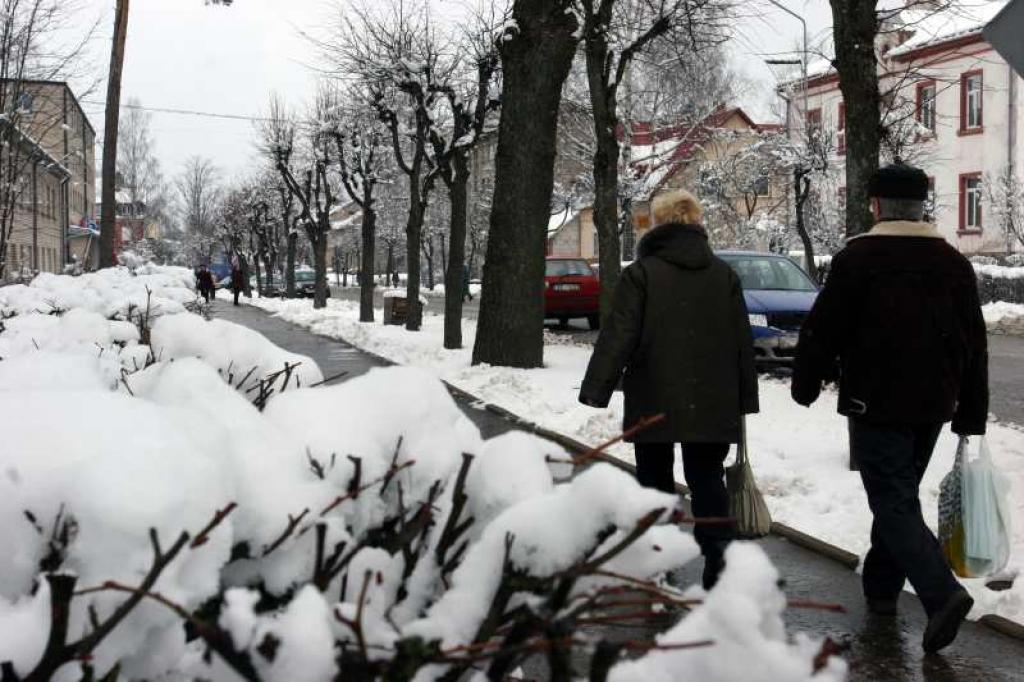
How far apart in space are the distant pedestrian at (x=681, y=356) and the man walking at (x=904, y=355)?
1.48ft

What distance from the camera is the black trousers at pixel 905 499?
14.7 ft

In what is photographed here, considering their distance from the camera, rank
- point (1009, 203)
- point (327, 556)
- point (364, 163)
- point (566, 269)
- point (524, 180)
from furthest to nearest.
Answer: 1. point (364, 163)
2. point (1009, 203)
3. point (566, 269)
4. point (524, 180)
5. point (327, 556)

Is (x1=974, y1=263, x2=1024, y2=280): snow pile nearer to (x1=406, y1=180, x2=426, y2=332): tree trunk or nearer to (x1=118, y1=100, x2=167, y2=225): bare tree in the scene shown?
(x1=406, y1=180, x2=426, y2=332): tree trunk

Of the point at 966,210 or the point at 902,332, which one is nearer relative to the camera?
the point at 902,332

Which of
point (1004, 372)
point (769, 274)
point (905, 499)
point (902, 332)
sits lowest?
point (1004, 372)

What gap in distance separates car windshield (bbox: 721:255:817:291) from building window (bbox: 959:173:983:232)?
27.6 m

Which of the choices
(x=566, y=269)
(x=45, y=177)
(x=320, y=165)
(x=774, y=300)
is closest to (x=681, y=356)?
(x=774, y=300)

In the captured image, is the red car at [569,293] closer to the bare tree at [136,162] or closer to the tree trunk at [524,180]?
the tree trunk at [524,180]

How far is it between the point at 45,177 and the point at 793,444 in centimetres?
5877

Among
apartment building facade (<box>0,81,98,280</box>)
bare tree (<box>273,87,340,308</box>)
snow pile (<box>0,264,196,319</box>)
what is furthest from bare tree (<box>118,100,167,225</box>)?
snow pile (<box>0,264,196,319</box>)

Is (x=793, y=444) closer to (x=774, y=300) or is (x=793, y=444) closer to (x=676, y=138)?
(x=774, y=300)

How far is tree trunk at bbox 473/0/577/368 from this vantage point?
14.6 meters

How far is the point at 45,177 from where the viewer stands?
60.8m

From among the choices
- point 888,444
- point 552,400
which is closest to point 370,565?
point 888,444
